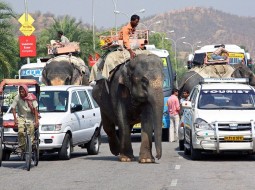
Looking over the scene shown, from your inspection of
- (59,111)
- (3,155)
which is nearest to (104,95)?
(59,111)

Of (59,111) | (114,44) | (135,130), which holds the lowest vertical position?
(135,130)

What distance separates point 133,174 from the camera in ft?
63.5

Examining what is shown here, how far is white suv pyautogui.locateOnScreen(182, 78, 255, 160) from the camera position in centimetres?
2262

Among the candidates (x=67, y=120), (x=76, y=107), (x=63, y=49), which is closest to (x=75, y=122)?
(x=76, y=107)

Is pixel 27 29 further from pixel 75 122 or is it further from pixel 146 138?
pixel 146 138

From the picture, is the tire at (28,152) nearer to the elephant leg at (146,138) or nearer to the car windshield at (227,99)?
the elephant leg at (146,138)

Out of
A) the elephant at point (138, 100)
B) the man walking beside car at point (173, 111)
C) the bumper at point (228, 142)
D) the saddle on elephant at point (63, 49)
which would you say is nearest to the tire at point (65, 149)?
the elephant at point (138, 100)

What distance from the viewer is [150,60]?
75.0ft

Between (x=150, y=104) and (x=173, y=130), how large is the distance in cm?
1231

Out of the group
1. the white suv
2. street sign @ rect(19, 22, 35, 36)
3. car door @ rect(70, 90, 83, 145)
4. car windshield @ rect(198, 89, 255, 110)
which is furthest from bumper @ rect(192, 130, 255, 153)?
street sign @ rect(19, 22, 35, 36)

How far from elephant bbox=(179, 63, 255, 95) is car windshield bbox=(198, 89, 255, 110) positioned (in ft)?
33.4

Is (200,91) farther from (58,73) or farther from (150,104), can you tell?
(58,73)

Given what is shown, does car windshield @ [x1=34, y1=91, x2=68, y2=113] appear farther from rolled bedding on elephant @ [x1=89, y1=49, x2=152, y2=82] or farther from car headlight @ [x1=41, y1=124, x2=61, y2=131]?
rolled bedding on elephant @ [x1=89, y1=49, x2=152, y2=82]

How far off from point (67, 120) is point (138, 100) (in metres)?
2.54
